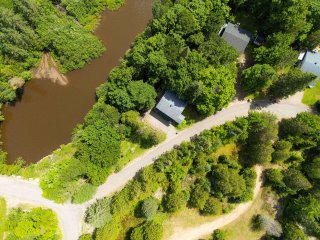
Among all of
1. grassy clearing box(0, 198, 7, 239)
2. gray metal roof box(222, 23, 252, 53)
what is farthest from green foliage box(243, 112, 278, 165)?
grassy clearing box(0, 198, 7, 239)

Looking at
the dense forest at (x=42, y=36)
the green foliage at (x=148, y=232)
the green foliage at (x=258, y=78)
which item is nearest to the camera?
the green foliage at (x=148, y=232)

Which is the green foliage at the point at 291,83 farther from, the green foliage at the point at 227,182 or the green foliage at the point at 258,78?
the green foliage at the point at 227,182

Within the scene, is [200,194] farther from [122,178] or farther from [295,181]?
[295,181]

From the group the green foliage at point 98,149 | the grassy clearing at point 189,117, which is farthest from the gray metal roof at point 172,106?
the green foliage at point 98,149

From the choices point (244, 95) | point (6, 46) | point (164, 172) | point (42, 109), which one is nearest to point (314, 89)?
point (244, 95)

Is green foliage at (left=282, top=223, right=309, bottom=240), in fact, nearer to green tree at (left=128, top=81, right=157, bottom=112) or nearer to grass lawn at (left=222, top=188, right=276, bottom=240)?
grass lawn at (left=222, top=188, right=276, bottom=240)

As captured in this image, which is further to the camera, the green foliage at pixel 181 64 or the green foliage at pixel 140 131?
the green foliage at pixel 140 131
